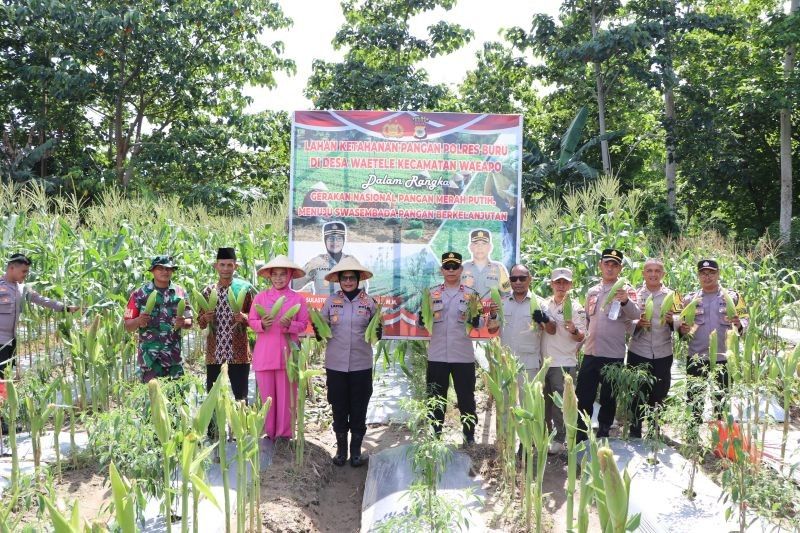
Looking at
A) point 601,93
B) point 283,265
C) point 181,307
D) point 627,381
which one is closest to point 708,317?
point 627,381

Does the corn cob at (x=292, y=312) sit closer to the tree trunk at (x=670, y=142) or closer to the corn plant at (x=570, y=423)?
the corn plant at (x=570, y=423)

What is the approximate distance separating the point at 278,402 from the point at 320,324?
0.72 metres

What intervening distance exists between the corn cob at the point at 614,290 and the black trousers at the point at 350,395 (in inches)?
72.8

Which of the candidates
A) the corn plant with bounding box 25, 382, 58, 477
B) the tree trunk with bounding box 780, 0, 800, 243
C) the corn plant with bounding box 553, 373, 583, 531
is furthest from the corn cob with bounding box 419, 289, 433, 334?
the tree trunk with bounding box 780, 0, 800, 243

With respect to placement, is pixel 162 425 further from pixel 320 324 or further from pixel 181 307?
pixel 181 307

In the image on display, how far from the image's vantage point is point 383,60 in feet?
59.6

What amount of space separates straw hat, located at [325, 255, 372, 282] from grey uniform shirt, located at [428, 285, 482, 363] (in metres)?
0.56

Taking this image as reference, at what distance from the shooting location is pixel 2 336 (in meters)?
5.75

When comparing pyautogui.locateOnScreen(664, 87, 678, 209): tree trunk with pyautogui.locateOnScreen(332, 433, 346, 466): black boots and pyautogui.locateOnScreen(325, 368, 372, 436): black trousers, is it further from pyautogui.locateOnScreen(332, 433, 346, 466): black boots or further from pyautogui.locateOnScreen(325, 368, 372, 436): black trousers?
pyautogui.locateOnScreen(332, 433, 346, 466): black boots

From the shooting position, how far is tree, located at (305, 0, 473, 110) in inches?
655

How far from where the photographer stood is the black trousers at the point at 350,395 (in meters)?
5.13

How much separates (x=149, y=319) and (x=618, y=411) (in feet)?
13.0

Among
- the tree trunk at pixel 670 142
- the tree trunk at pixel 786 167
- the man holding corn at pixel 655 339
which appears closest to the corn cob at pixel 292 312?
the man holding corn at pixel 655 339

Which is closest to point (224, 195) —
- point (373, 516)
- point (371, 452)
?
point (371, 452)
